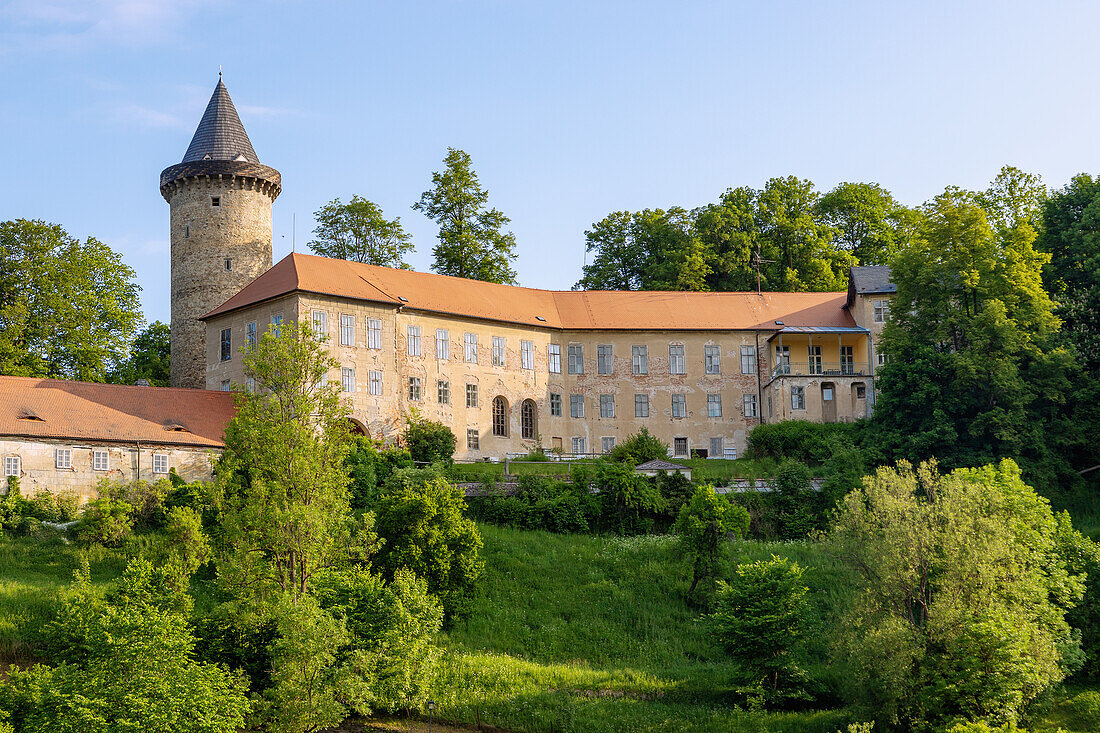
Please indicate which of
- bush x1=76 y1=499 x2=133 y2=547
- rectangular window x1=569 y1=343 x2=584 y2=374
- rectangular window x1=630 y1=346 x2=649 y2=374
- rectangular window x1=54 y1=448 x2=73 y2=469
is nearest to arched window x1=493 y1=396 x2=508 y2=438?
rectangular window x1=569 y1=343 x2=584 y2=374

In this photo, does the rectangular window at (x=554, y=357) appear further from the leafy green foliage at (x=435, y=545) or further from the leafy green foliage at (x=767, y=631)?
the leafy green foliage at (x=767, y=631)

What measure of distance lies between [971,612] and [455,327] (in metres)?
31.9

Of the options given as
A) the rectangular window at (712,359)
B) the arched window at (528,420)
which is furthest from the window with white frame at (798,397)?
the arched window at (528,420)

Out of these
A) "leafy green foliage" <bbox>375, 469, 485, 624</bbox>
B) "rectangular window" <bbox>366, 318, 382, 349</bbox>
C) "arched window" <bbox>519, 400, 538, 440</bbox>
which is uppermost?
"rectangular window" <bbox>366, 318, 382, 349</bbox>

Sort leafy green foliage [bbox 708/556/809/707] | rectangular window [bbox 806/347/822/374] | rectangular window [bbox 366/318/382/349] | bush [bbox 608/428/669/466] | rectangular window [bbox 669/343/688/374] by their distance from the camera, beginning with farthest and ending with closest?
rectangular window [bbox 669/343/688/374]
rectangular window [bbox 806/347/822/374]
rectangular window [bbox 366/318/382/349]
bush [bbox 608/428/669/466]
leafy green foliage [bbox 708/556/809/707]

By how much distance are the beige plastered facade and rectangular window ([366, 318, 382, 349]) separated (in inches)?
6.3

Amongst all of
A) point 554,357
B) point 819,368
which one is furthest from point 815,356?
point 554,357

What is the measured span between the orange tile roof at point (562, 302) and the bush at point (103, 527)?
14.8 meters

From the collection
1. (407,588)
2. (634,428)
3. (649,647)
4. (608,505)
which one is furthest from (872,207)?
(407,588)

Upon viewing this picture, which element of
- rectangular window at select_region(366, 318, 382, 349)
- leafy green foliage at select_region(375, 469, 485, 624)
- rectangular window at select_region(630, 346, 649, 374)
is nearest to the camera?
leafy green foliage at select_region(375, 469, 485, 624)

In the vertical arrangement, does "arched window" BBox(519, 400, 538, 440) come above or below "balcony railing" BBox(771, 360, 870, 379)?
Result: below

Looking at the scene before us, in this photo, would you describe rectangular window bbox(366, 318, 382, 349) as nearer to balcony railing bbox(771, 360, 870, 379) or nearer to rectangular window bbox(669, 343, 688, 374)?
rectangular window bbox(669, 343, 688, 374)

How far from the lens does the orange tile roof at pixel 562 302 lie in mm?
57375

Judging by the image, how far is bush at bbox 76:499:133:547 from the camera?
43.4m
